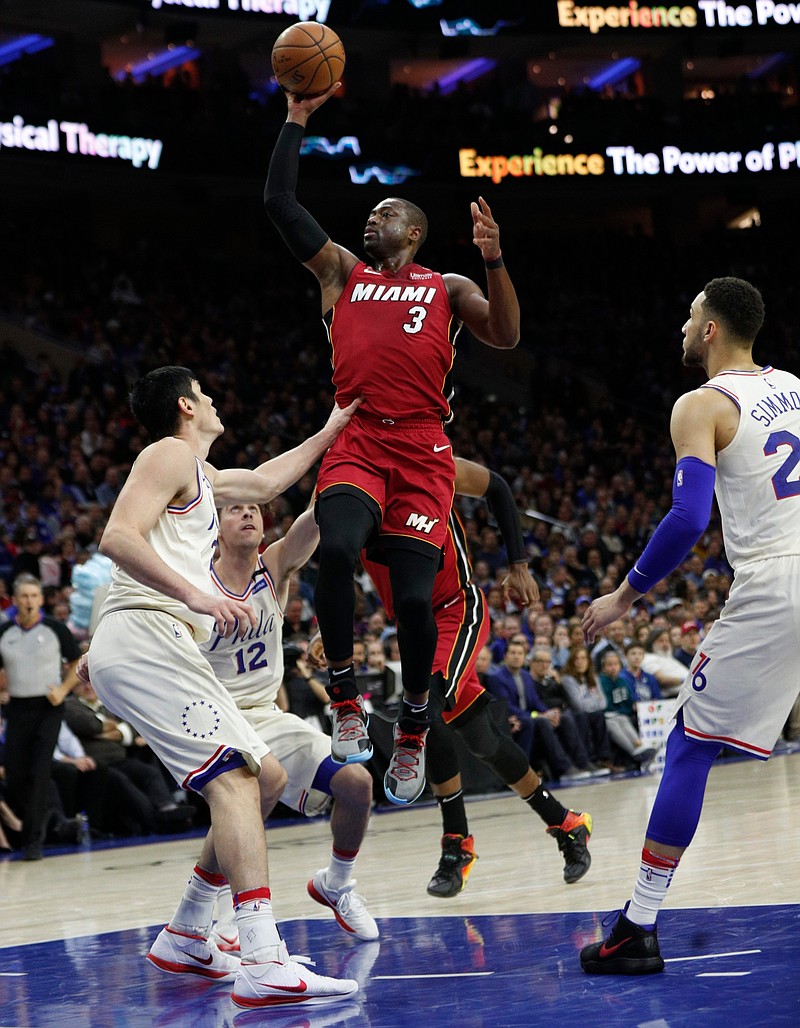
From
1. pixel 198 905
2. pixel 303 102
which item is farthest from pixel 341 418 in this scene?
pixel 198 905

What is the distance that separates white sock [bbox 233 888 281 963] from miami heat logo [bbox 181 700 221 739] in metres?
0.55

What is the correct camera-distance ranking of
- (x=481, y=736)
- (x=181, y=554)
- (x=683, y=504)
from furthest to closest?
(x=481, y=736), (x=181, y=554), (x=683, y=504)

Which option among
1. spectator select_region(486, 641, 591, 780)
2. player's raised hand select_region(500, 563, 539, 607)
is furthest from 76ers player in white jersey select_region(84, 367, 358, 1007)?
spectator select_region(486, 641, 591, 780)

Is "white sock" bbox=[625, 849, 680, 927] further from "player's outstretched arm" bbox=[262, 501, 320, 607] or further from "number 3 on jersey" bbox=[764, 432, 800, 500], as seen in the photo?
"player's outstretched arm" bbox=[262, 501, 320, 607]

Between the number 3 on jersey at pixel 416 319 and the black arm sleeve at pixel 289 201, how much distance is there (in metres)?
0.49

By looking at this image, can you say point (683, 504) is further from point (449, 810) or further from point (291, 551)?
point (449, 810)

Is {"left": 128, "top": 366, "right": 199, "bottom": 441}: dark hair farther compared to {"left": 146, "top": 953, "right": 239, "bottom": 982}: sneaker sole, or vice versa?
{"left": 146, "top": 953, "right": 239, "bottom": 982}: sneaker sole

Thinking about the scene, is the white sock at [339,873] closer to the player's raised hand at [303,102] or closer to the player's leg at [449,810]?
the player's leg at [449,810]

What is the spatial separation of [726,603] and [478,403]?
20.4m

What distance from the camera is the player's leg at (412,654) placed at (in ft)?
17.9

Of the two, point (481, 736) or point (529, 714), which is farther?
point (529, 714)

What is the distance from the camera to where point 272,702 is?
6395 millimetres

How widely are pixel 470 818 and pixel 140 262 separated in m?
16.8

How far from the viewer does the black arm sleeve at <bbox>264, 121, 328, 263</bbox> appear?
5.74 m
